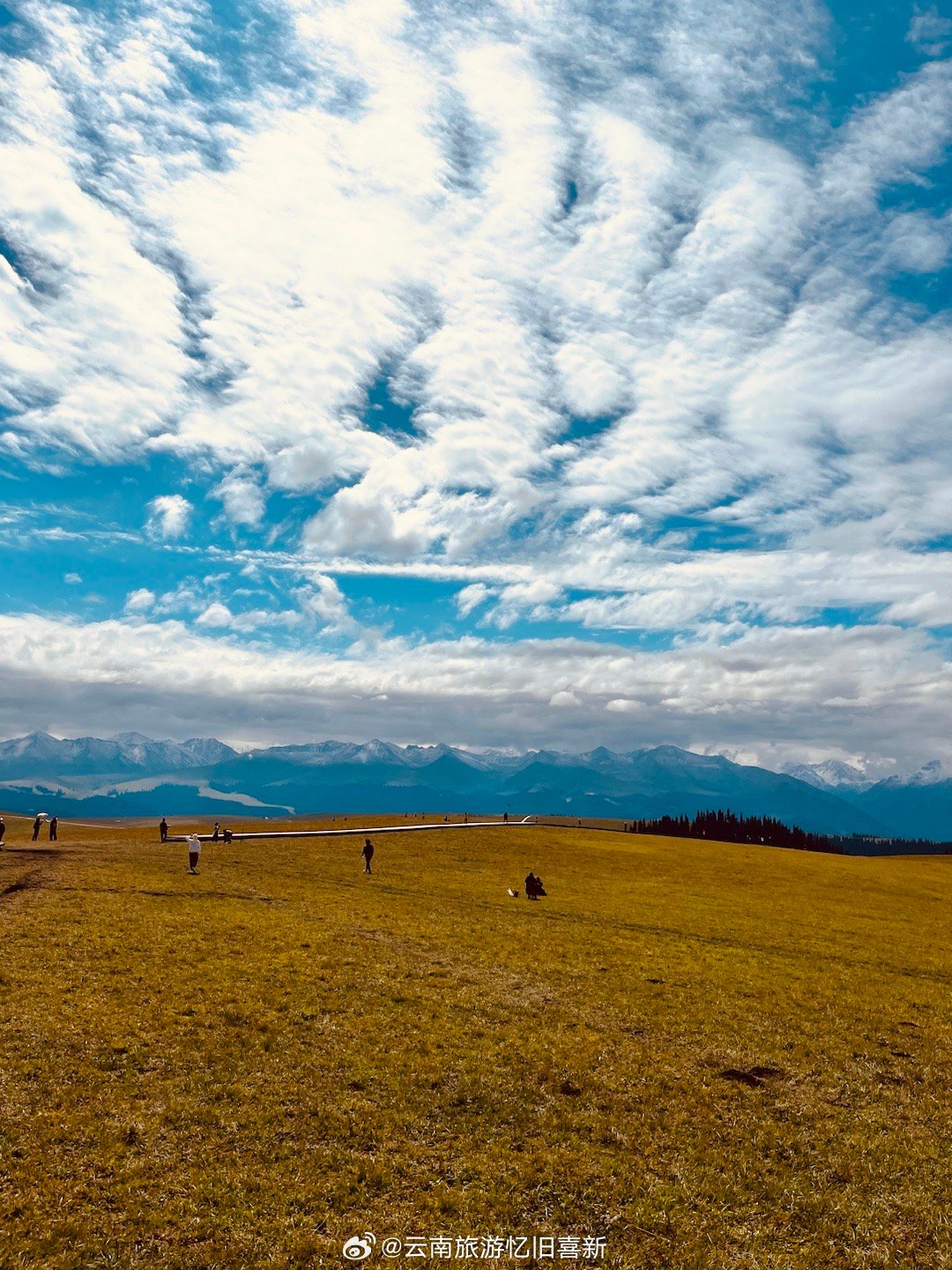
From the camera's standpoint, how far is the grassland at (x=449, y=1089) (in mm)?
14719

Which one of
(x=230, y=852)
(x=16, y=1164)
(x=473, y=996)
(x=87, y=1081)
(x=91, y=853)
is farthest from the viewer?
(x=230, y=852)

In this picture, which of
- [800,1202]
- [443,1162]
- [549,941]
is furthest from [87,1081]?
[549,941]

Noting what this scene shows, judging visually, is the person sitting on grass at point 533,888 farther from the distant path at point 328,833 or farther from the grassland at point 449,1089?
the distant path at point 328,833

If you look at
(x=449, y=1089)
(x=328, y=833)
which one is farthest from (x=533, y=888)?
(x=328, y=833)

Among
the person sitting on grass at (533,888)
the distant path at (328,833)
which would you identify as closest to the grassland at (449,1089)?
the person sitting on grass at (533,888)

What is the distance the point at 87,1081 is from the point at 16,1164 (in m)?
3.78

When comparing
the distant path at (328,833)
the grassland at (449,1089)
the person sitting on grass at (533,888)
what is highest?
the grassland at (449,1089)

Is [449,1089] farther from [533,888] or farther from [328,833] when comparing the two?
[328,833]

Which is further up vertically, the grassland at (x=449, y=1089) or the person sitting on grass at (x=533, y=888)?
the grassland at (x=449, y=1089)

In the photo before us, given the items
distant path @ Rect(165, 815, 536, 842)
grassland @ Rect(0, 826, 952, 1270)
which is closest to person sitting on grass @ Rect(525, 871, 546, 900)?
grassland @ Rect(0, 826, 952, 1270)

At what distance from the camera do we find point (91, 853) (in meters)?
64.4

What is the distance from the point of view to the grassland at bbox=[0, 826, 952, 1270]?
14.7 meters

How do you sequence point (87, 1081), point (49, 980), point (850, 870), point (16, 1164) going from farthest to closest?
point (850, 870) < point (49, 980) < point (87, 1081) < point (16, 1164)

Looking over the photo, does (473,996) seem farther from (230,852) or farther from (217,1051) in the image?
(230,852)
